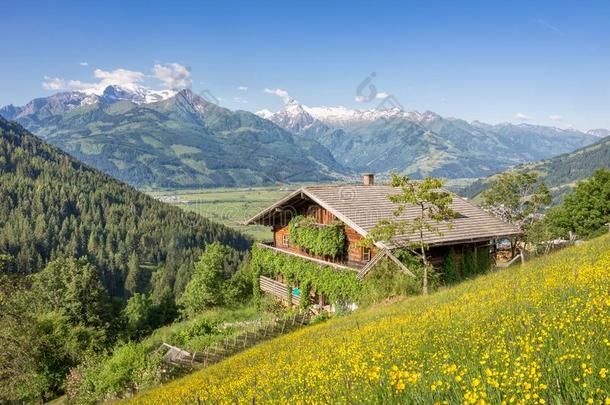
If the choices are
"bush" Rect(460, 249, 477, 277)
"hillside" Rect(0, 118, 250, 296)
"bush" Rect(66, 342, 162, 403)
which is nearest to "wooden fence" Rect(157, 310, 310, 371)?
A: "bush" Rect(66, 342, 162, 403)

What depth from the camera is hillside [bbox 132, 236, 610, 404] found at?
4477 millimetres

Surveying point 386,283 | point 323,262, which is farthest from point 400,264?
point 323,262

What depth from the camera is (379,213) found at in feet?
96.7

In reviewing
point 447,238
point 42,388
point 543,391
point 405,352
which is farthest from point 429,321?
point 42,388

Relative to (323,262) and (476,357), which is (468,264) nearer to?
(323,262)

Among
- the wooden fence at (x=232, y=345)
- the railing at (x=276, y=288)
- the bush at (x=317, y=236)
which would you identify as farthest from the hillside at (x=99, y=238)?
the wooden fence at (x=232, y=345)

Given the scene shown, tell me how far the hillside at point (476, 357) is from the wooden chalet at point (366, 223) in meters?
14.8

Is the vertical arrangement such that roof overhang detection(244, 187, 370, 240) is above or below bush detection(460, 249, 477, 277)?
above

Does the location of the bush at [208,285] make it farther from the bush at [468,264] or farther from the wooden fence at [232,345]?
the bush at [468,264]

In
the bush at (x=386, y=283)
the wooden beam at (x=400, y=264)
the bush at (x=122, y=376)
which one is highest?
the wooden beam at (x=400, y=264)

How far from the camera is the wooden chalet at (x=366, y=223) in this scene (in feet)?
89.9

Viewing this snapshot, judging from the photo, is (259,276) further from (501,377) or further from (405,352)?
(501,377)

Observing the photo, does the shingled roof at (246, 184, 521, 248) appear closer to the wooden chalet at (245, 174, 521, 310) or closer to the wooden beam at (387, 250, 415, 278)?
the wooden chalet at (245, 174, 521, 310)

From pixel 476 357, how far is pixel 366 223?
21.7 m
